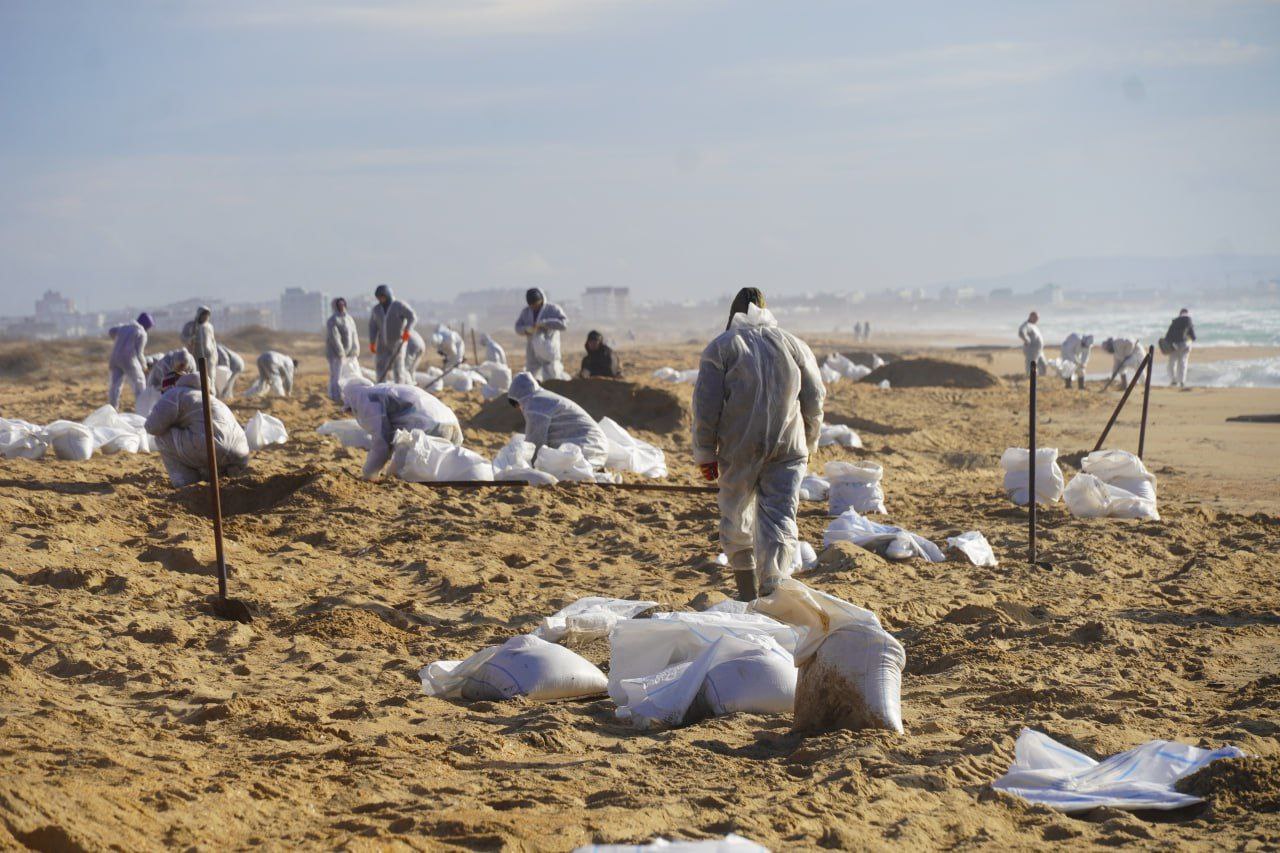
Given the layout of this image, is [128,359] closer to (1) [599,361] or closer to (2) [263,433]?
(2) [263,433]

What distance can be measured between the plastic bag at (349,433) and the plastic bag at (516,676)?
22.4 ft

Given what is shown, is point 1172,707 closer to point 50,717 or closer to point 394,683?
point 394,683

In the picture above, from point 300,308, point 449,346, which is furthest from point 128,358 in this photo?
point 300,308

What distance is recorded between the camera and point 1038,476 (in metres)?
8.41

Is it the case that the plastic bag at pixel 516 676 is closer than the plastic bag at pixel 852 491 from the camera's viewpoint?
Yes

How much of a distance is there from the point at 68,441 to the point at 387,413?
3381 millimetres

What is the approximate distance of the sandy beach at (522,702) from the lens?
3.02 metres

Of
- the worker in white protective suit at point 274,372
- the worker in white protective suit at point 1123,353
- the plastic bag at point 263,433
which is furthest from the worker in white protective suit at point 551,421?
the worker in white protective suit at point 1123,353

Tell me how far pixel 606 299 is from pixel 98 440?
417 feet

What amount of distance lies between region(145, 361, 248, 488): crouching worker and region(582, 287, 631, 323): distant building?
388 feet

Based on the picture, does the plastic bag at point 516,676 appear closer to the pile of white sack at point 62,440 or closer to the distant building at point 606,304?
the pile of white sack at point 62,440

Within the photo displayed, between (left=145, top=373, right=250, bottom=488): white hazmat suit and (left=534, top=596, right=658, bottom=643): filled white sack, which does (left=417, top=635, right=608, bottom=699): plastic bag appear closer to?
(left=534, top=596, right=658, bottom=643): filled white sack

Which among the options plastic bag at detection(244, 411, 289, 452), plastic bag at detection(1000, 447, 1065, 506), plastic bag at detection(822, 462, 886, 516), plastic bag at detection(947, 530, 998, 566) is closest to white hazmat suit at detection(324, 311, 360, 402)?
plastic bag at detection(244, 411, 289, 452)

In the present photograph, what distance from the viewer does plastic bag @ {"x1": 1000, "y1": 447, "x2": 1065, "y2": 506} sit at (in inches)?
330
